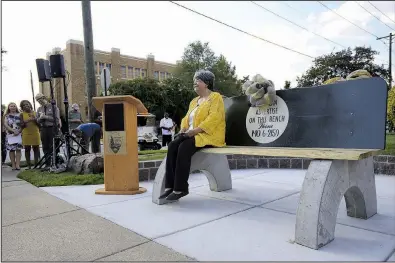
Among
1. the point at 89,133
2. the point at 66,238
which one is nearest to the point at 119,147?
the point at 66,238

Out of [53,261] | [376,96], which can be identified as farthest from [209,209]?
[376,96]

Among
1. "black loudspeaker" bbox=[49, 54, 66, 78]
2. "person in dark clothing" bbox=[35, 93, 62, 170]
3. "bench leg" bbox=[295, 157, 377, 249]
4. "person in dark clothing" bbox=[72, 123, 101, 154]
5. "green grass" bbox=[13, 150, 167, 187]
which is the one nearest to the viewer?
"bench leg" bbox=[295, 157, 377, 249]

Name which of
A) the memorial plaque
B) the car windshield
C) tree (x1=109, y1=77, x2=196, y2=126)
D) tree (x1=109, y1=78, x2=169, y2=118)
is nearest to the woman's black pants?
the memorial plaque

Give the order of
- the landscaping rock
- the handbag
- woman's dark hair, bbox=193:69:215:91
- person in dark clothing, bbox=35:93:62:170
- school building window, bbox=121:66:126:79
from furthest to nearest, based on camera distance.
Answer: school building window, bbox=121:66:126:79 → the handbag → person in dark clothing, bbox=35:93:62:170 → the landscaping rock → woman's dark hair, bbox=193:69:215:91

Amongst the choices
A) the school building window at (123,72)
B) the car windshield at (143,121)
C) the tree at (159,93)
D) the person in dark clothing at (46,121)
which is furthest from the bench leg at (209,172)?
the school building window at (123,72)

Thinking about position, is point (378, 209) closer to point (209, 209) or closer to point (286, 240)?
point (286, 240)

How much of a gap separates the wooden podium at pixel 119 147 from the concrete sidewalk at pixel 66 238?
28.7 inches

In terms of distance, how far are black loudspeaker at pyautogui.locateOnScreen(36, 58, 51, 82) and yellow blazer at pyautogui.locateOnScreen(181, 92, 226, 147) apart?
3972 millimetres

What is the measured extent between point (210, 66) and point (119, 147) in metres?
37.2

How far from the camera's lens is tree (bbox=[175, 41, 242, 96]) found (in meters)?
37.8

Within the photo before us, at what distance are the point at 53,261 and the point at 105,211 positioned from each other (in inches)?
46.6

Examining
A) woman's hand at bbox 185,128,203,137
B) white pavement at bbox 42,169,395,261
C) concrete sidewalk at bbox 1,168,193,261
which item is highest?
woman's hand at bbox 185,128,203,137

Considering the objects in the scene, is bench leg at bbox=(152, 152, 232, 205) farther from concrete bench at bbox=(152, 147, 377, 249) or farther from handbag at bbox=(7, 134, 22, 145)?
handbag at bbox=(7, 134, 22, 145)

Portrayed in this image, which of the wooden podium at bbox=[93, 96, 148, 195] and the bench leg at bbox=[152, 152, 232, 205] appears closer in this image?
the bench leg at bbox=[152, 152, 232, 205]
